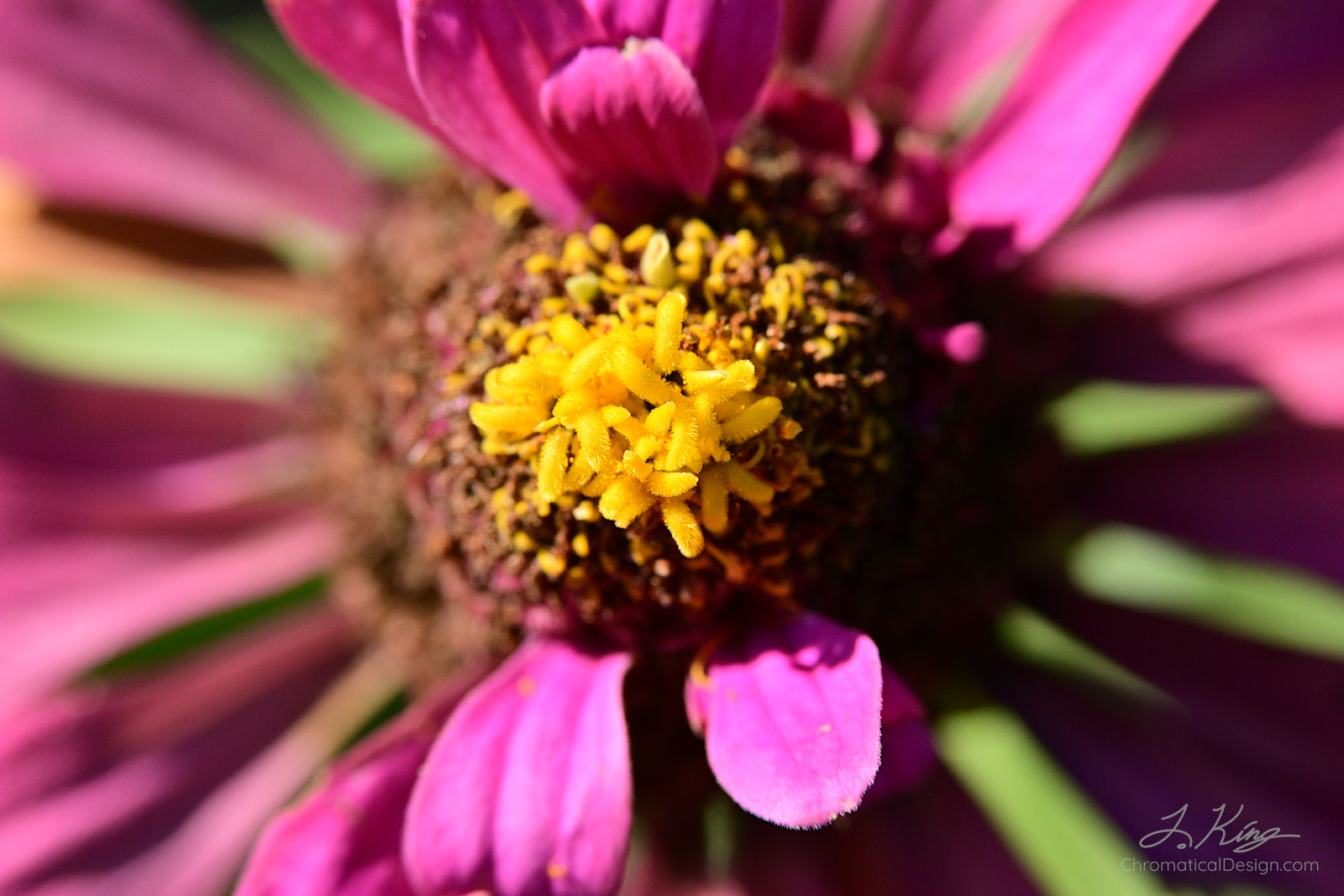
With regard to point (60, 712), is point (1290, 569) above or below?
below

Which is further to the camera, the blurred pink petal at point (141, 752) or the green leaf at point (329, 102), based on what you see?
the green leaf at point (329, 102)

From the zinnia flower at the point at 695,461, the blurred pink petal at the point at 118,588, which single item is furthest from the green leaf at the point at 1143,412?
the blurred pink petal at the point at 118,588

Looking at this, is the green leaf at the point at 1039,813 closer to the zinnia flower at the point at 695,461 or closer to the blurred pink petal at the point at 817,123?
the zinnia flower at the point at 695,461

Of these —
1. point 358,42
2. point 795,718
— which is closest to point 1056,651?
point 795,718

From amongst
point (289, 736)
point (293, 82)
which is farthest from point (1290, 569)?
point (293, 82)

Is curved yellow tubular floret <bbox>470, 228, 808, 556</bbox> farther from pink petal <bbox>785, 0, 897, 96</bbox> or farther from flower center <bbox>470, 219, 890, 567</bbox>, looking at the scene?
pink petal <bbox>785, 0, 897, 96</bbox>

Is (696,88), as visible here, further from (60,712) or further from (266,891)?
(60,712)
